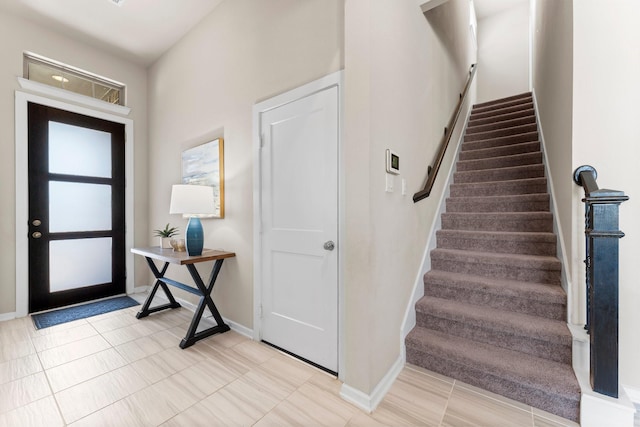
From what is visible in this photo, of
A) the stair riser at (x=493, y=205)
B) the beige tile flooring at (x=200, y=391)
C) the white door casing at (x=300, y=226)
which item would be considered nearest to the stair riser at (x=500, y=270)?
the stair riser at (x=493, y=205)

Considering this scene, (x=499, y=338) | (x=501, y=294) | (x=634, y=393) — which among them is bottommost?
(x=634, y=393)

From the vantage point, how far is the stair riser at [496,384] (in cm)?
139

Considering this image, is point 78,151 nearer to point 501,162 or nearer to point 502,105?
point 501,162

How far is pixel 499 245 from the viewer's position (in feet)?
7.66

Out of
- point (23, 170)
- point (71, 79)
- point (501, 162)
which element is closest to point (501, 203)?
point (501, 162)

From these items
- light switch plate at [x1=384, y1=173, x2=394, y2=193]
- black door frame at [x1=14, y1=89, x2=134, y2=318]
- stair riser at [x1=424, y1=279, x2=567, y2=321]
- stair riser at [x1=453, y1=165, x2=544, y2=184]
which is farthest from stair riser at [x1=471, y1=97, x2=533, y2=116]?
black door frame at [x1=14, y1=89, x2=134, y2=318]

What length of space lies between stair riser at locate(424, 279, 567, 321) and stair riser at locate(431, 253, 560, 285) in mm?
235

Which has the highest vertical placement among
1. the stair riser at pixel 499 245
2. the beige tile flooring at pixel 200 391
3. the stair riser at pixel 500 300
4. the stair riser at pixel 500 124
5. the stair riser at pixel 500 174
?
the stair riser at pixel 500 124

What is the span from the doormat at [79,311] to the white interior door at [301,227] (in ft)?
7.18

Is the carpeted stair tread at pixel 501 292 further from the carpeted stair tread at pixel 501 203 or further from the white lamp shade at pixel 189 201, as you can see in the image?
the white lamp shade at pixel 189 201

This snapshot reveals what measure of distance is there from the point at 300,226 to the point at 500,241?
1802mm

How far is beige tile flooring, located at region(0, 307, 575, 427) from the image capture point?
143cm

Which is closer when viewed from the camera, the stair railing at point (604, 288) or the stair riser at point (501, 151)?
the stair railing at point (604, 288)

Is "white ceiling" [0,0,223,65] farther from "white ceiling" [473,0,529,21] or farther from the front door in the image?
"white ceiling" [473,0,529,21]
